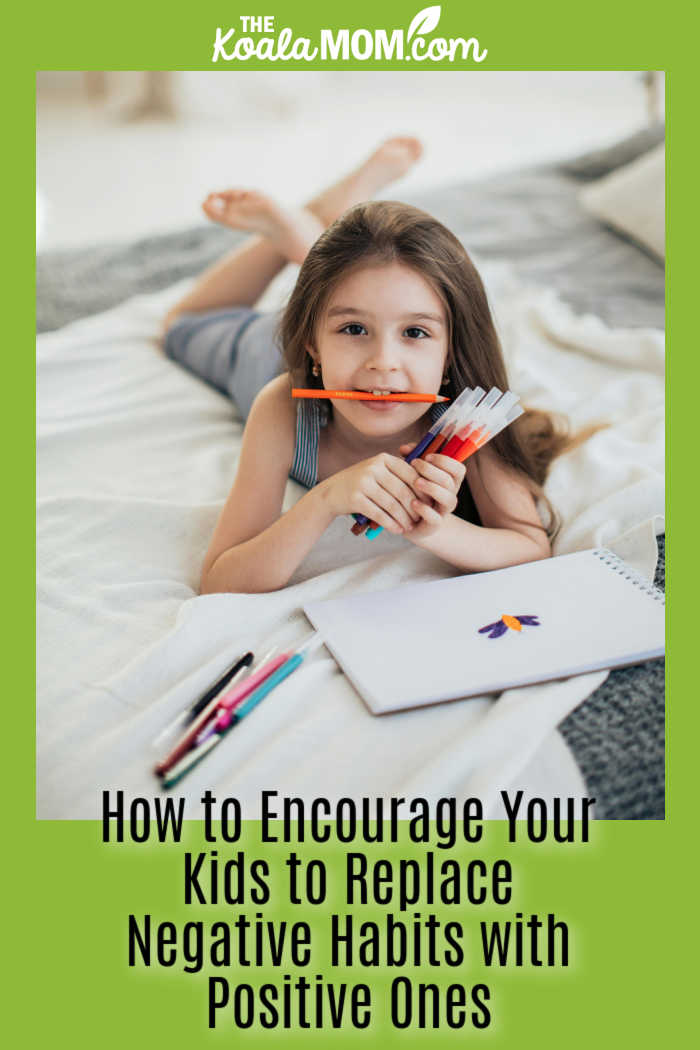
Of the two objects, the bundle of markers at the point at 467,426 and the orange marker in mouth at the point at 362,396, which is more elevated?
the orange marker in mouth at the point at 362,396

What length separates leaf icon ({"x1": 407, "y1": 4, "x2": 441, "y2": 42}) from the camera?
106 centimetres

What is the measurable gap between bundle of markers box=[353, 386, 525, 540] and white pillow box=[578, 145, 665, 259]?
1.04m

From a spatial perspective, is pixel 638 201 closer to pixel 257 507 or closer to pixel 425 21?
pixel 425 21

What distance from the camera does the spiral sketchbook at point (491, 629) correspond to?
773mm

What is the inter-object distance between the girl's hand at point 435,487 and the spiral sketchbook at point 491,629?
87 millimetres

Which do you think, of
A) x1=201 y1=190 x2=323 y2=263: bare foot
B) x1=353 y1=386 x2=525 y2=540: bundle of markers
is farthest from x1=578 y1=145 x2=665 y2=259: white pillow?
x1=353 y1=386 x2=525 y2=540: bundle of markers

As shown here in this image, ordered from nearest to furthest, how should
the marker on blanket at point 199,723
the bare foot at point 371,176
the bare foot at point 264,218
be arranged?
the marker on blanket at point 199,723, the bare foot at point 264,218, the bare foot at point 371,176

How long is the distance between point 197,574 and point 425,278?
41 centimetres

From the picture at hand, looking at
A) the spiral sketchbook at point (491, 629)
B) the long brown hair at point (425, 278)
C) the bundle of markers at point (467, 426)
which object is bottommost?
the spiral sketchbook at point (491, 629)

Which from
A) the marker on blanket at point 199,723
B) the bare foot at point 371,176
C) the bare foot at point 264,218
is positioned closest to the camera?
the marker on blanket at point 199,723

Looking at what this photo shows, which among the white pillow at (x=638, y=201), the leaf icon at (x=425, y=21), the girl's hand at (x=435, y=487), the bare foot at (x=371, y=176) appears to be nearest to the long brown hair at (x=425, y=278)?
the girl's hand at (x=435, y=487)

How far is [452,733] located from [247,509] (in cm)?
38

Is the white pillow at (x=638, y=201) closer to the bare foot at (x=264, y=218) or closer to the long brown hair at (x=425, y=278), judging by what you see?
the bare foot at (x=264, y=218)

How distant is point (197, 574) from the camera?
3.35ft
